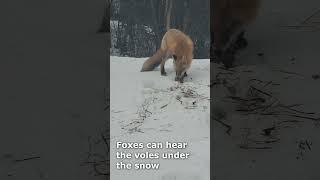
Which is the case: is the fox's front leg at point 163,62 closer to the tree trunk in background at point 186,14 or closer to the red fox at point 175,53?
the red fox at point 175,53

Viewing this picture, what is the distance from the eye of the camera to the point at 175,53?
4109 mm

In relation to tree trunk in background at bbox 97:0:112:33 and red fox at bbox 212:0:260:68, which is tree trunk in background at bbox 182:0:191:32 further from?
tree trunk in background at bbox 97:0:112:33

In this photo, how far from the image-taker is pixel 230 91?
4078mm

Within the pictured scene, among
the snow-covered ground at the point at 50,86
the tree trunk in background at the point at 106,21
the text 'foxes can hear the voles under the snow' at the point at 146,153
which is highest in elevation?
the tree trunk in background at the point at 106,21

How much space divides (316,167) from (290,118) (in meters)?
0.44

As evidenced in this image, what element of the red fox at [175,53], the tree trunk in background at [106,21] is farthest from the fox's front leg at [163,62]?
the tree trunk in background at [106,21]

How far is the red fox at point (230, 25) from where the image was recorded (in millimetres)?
4031

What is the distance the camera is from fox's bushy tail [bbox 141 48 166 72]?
406 centimetres

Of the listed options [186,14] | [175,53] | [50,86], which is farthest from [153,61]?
[50,86]

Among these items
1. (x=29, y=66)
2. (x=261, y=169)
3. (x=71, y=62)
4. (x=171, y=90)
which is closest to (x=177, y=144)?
(x=171, y=90)

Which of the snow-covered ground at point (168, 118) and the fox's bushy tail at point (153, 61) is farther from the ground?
the fox's bushy tail at point (153, 61)

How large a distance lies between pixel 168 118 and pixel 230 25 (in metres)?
0.85

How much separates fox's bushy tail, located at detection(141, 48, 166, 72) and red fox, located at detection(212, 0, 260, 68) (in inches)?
16.1

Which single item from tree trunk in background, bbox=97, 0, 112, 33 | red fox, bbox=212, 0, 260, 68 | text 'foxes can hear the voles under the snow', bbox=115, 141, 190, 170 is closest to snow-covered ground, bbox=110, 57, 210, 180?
text 'foxes can hear the voles under the snow', bbox=115, 141, 190, 170
